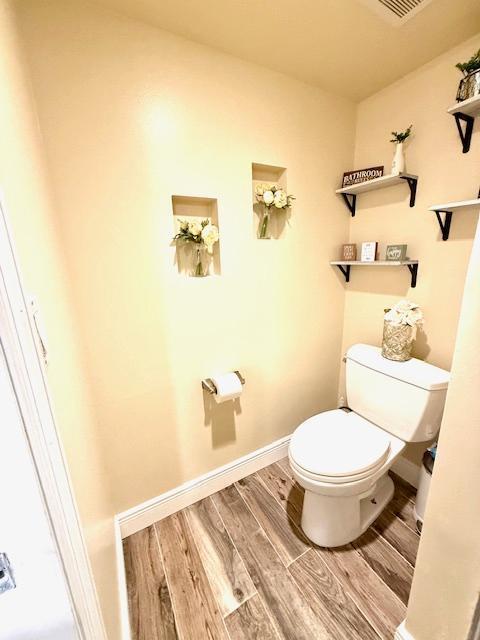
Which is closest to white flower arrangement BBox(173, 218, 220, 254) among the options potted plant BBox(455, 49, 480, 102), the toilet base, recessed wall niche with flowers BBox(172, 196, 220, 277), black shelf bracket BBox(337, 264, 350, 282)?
recessed wall niche with flowers BBox(172, 196, 220, 277)

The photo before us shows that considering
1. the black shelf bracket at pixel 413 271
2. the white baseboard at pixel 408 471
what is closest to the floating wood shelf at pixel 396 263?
the black shelf bracket at pixel 413 271

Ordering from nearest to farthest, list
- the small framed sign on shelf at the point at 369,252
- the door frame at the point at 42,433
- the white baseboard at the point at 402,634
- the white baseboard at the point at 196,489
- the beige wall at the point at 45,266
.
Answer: the door frame at the point at 42,433 → the beige wall at the point at 45,266 → the white baseboard at the point at 402,634 → the white baseboard at the point at 196,489 → the small framed sign on shelf at the point at 369,252

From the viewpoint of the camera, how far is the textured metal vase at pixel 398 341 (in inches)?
50.3

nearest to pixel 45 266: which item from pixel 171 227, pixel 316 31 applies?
pixel 171 227

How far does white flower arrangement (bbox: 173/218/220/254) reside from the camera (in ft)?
3.81

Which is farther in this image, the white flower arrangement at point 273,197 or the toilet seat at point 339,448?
the white flower arrangement at point 273,197

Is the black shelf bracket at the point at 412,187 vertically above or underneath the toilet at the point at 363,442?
above

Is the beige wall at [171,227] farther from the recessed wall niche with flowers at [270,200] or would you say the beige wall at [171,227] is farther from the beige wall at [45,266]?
the beige wall at [45,266]

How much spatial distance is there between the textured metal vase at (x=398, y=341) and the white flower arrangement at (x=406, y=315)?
2 centimetres

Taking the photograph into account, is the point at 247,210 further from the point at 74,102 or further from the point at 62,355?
the point at 62,355

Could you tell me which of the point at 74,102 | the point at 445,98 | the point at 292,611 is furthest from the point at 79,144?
the point at 292,611

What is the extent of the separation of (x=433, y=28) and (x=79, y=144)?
147cm

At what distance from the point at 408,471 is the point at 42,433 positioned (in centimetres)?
187

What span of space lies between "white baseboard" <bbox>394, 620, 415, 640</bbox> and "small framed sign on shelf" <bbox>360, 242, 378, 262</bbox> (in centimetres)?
154
